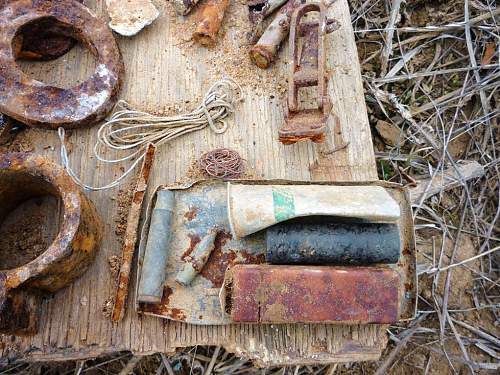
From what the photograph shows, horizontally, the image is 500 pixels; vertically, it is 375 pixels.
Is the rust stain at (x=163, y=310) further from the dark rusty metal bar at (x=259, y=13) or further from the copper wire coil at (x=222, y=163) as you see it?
the dark rusty metal bar at (x=259, y=13)

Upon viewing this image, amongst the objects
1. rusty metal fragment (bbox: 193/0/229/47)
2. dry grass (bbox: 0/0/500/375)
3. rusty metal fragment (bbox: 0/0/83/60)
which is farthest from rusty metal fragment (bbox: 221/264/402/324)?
rusty metal fragment (bbox: 0/0/83/60)

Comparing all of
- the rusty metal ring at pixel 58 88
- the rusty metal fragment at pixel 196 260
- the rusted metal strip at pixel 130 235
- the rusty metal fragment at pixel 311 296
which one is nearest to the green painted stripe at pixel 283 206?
the rusty metal fragment at pixel 311 296

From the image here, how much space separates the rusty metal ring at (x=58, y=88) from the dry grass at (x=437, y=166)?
1262 mm

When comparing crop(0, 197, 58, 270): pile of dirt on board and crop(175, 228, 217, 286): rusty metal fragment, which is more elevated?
crop(0, 197, 58, 270): pile of dirt on board

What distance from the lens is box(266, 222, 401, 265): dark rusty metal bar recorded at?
189 centimetres

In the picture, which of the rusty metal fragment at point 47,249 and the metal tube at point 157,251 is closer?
the rusty metal fragment at point 47,249

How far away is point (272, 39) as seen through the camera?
7.91ft

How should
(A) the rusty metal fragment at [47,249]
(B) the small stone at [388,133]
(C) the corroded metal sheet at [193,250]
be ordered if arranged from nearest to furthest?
(A) the rusty metal fragment at [47,249], (C) the corroded metal sheet at [193,250], (B) the small stone at [388,133]

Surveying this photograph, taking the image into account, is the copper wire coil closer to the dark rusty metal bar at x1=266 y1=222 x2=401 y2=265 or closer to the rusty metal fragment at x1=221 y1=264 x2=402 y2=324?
the dark rusty metal bar at x1=266 y1=222 x2=401 y2=265

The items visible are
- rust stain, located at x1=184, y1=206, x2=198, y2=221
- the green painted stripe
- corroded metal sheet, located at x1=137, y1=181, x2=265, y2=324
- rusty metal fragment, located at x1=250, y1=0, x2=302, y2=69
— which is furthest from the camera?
rusty metal fragment, located at x1=250, y1=0, x2=302, y2=69

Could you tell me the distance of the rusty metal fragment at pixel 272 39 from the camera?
2.38 meters

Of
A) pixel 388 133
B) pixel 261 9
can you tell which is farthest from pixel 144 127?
pixel 388 133

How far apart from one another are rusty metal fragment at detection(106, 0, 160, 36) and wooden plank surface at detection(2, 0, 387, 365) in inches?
2.9

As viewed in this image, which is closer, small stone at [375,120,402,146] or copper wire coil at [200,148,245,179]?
copper wire coil at [200,148,245,179]
